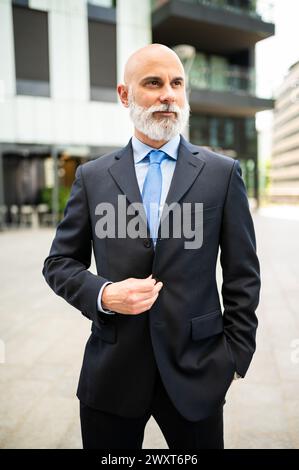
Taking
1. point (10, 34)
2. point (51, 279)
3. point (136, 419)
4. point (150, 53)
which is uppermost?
point (10, 34)

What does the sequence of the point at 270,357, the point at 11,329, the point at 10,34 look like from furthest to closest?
the point at 10,34
the point at 11,329
the point at 270,357

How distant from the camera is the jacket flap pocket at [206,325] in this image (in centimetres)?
153

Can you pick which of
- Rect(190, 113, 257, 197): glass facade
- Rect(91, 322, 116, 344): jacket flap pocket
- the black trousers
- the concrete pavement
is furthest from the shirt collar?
Rect(190, 113, 257, 197): glass facade

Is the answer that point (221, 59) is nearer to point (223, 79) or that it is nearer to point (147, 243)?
point (223, 79)

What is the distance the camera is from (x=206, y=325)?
5.07ft

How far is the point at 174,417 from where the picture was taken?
5.14 ft

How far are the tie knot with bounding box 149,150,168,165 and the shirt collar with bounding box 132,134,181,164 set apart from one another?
0.05 feet

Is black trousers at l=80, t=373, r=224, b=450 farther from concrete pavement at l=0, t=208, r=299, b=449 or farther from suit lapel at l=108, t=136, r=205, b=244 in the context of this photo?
concrete pavement at l=0, t=208, r=299, b=449

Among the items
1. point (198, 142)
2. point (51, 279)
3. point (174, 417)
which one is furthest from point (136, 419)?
point (198, 142)

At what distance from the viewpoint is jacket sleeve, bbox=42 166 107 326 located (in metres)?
1.56

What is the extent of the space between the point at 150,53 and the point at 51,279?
37.3 inches

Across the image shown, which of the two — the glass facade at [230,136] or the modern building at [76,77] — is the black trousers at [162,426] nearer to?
the modern building at [76,77]
